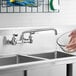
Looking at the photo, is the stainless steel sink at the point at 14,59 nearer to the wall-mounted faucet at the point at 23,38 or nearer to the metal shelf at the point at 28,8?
the wall-mounted faucet at the point at 23,38

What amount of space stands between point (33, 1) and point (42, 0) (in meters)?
0.13

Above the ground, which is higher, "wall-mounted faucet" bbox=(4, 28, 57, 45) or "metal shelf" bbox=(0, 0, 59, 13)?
"metal shelf" bbox=(0, 0, 59, 13)

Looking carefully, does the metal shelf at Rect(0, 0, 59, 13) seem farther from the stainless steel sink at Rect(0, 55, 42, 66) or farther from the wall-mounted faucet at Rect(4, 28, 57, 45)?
the stainless steel sink at Rect(0, 55, 42, 66)

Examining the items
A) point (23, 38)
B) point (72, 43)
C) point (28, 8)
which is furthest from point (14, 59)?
point (72, 43)

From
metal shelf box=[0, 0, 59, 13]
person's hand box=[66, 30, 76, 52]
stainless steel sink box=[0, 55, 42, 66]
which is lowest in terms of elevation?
stainless steel sink box=[0, 55, 42, 66]

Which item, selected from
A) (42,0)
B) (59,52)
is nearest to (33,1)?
(42,0)

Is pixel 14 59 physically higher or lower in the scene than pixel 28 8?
lower

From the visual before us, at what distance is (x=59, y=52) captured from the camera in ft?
9.16

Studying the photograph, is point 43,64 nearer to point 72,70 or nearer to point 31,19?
point 72,70

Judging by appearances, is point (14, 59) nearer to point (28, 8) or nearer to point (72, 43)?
point (28, 8)

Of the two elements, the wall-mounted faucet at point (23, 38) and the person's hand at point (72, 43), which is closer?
the wall-mounted faucet at point (23, 38)

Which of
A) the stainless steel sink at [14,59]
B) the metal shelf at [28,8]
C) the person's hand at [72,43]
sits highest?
the metal shelf at [28,8]

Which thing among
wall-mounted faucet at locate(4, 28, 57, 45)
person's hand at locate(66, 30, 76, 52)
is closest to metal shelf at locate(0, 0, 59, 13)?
wall-mounted faucet at locate(4, 28, 57, 45)

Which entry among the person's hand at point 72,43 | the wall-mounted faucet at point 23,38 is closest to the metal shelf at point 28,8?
the wall-mounted faucet at point 23,38
